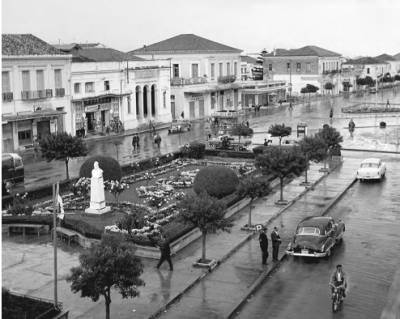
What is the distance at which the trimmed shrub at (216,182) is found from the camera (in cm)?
2691

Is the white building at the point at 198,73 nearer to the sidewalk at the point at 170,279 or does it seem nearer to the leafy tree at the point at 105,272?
the sidewalk at the point at 170,279

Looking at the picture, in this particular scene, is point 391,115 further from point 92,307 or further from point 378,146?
point 92,307

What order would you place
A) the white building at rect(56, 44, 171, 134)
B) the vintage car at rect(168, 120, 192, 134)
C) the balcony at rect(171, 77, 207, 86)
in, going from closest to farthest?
1. the white building at rect(56, 44, 171, 134)
2. the vintage car at rect(168, 120, 192, 134)
3. the balcony at rect(171, 77, 207, 86)

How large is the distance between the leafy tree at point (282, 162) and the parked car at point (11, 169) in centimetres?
1248

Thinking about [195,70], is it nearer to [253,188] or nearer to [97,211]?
[97,211]

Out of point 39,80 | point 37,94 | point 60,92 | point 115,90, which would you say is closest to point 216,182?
point 37,94

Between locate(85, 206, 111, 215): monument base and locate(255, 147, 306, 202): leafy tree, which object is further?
locate(255, 147, 306, 202): leafy tree

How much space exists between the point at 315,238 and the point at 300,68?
90.4 m

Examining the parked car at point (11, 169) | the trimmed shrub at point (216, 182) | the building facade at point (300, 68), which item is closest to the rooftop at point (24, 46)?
the parked car at point (11, 169)

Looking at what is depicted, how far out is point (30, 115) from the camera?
45656mm

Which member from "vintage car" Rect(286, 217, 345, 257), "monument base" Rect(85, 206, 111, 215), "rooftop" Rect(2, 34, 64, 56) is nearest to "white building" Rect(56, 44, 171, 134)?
"rooftop" Rect(2, 34, 64, 56)

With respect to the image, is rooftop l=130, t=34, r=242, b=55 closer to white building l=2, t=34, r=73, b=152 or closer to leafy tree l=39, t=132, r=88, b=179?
white building l=2, t=34, r=73, b=152

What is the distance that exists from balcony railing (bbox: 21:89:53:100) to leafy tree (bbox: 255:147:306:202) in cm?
2439

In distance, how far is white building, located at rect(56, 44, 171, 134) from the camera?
52.4 meters
